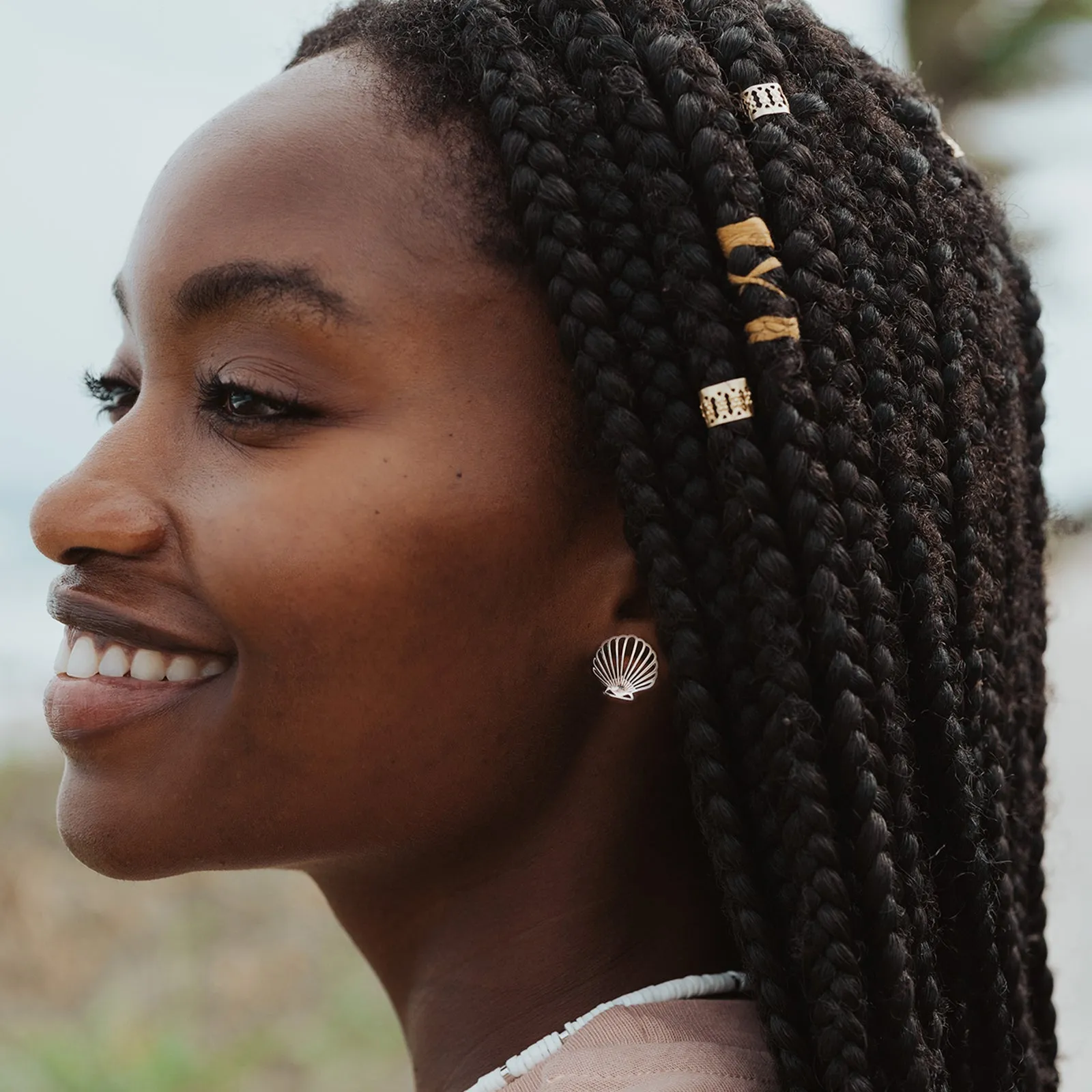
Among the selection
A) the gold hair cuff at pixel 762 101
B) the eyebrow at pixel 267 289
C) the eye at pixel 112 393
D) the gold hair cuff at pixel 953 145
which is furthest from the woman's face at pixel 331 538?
the gold hair cuff at pixel 953 145

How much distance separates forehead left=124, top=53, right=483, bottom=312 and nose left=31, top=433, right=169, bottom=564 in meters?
0.26

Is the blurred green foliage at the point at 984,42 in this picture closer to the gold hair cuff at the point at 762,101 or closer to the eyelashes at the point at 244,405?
the gold hair cuff at the point at 762,101

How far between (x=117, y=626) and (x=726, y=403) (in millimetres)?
804

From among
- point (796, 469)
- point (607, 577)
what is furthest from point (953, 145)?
point (607, 577)

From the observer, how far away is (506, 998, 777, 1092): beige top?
158 cm

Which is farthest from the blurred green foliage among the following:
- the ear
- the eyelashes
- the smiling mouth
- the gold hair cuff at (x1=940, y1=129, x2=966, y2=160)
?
the smiling mouth

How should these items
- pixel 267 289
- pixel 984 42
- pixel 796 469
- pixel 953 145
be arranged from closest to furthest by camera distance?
1. pixel 796 469
2. pixel 267 289
3. pixel 953 145
4. pixel 984 42

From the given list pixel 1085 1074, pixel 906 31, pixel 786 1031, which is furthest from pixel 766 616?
pixel 906 31

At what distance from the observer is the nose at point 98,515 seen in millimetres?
1656

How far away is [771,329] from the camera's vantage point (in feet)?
5.15

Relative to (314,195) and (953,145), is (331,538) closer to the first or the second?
(314,195)

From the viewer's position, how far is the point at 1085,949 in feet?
13.7

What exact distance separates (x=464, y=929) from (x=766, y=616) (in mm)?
620

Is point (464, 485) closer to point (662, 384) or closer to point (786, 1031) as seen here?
point (662, 384)
